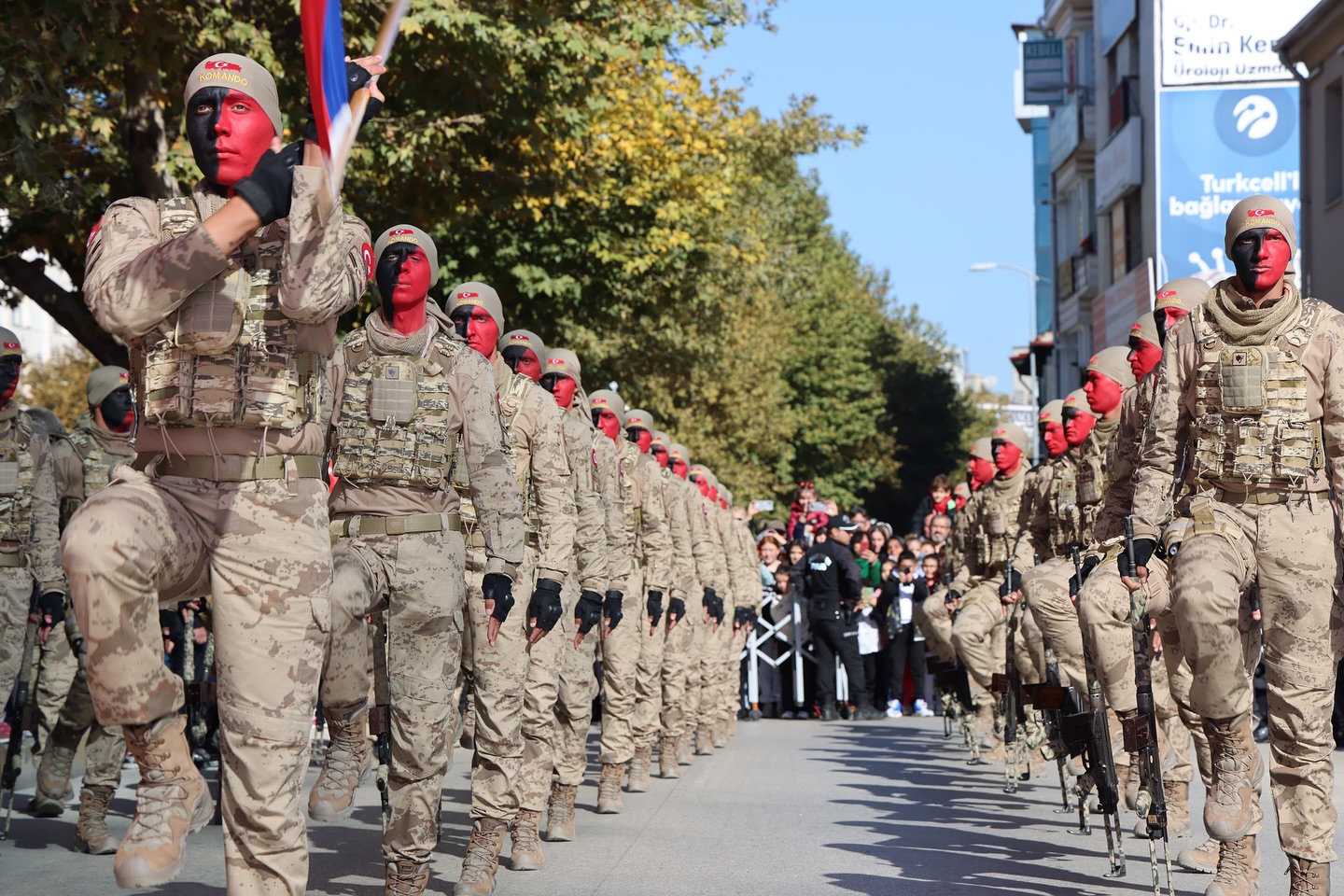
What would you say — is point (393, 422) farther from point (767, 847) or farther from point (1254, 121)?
point (1254, 121)

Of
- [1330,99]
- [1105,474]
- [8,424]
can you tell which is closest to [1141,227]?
[1330,99]

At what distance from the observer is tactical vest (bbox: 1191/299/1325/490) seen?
7902mm

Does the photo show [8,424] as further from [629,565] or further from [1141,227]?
[1141,227]

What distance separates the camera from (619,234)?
26219mm

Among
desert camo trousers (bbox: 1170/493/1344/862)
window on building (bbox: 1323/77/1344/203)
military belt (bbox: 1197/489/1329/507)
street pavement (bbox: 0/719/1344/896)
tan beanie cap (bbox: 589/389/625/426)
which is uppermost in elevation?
window on building (bbox: 1323/77/1344/203)

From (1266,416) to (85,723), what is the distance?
655 centimetres

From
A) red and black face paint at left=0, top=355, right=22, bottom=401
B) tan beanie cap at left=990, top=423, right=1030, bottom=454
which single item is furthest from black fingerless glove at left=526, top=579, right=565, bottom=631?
tan beanie cap at left=990, top=423, right=1030, bottom=454

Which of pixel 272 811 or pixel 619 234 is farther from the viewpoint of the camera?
pixel 619 234

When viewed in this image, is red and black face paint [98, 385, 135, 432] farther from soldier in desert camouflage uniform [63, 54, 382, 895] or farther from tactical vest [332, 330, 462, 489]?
soldier in desert camouflage uniform [63, 54, 382, 895]

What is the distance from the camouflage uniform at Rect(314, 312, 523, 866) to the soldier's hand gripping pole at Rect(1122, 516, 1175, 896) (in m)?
2.49

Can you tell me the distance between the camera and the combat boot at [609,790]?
40.5 feet

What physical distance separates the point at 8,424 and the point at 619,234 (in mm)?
16187

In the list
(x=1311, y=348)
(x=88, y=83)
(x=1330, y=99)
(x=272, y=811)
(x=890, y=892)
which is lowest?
(x=890, y=892)

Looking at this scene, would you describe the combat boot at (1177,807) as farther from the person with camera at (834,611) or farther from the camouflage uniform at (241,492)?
the person with camera at (834,611)
